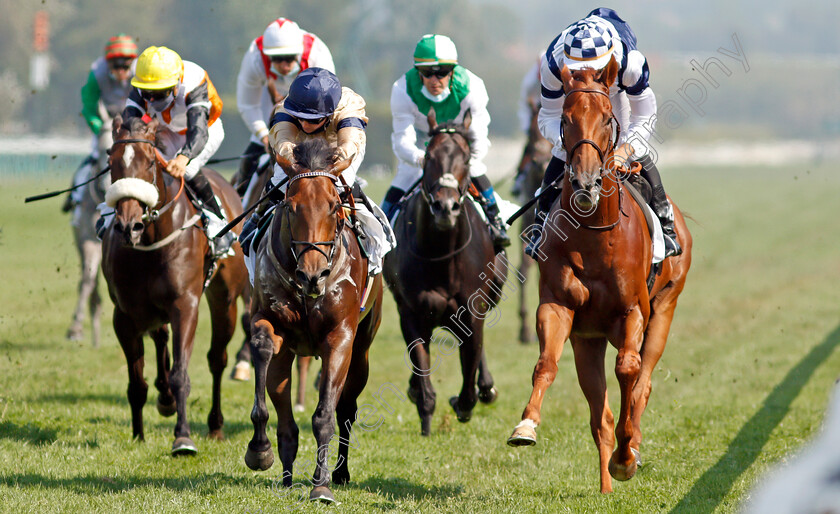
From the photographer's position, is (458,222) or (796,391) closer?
(458,222)

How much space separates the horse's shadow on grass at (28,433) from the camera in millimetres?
7336

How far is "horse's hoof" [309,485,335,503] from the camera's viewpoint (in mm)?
5504

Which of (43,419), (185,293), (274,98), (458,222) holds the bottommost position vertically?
(43,419)

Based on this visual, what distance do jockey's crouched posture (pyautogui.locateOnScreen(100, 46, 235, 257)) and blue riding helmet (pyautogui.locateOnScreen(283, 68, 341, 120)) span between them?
1.53 m

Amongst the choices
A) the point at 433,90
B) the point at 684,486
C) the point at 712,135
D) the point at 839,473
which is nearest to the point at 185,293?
the point at 433,90

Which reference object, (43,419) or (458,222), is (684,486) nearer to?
(458,222)

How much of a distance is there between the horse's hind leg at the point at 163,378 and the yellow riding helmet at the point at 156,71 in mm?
1752

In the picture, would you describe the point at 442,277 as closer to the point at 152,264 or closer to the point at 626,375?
the point at 152,264

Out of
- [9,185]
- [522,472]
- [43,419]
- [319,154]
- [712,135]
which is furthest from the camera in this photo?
[712,135]

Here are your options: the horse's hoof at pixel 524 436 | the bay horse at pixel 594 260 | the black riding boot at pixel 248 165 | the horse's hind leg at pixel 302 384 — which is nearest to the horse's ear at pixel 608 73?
the bay horse at pixel 594 260

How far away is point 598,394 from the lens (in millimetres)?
6223

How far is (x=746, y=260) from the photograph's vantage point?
21500 mm

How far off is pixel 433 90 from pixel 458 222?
1.10 metres

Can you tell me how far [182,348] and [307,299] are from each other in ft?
5.57
